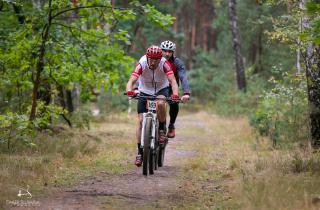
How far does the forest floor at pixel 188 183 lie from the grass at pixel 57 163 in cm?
2

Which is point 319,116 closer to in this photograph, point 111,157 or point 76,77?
point 111,157

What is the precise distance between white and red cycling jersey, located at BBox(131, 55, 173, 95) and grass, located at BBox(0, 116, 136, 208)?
1.66 m

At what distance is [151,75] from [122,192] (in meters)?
2.46

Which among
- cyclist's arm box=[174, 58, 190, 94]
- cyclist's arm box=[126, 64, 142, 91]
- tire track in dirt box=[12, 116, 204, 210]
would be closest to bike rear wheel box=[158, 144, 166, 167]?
tire track in dirt box=[12, 116, 204, 210]

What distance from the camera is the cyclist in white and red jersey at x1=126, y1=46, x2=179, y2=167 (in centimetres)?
911

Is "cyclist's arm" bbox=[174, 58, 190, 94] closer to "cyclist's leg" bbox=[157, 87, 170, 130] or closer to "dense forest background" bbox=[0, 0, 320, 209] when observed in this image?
"cyclist's leg" bbox=[157, 87, 170, 130]

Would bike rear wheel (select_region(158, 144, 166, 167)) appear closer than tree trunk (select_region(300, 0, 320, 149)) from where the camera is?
Yes

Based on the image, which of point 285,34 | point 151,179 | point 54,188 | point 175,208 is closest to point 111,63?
point 285,34

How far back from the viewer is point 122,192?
782cm

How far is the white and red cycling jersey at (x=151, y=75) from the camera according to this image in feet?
30.6

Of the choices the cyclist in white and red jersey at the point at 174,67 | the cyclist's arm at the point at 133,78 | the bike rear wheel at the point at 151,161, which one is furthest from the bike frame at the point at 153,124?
the cyclist in white and red jersey at the point at 174,67

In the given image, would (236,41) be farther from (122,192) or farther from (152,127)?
(122,192)

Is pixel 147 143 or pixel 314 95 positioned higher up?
pixel 314 95

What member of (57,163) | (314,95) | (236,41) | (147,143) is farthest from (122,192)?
(236,41)
